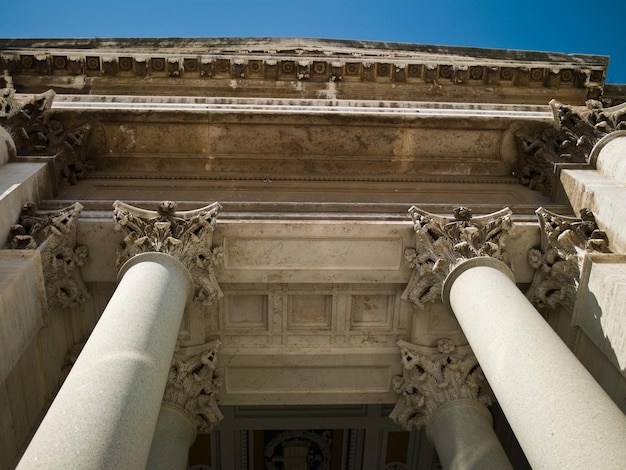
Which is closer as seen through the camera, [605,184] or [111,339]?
[111,339]

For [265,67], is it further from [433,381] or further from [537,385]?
[537,385]

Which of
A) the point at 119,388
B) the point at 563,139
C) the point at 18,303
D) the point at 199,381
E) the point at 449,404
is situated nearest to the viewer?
the point at 119,388

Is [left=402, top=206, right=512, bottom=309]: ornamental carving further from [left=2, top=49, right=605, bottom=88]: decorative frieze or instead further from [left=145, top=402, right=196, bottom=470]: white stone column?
[left=2, top=49, right=605, bottom=88]: decorative frieze

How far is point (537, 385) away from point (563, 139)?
6524 mm

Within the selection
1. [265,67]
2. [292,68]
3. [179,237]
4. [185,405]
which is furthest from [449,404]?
[265,67]

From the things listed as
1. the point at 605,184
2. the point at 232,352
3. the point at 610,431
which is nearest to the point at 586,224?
the point at 605,184

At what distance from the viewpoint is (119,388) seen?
5523 mm

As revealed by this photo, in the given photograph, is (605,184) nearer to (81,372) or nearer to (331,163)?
(331,163)

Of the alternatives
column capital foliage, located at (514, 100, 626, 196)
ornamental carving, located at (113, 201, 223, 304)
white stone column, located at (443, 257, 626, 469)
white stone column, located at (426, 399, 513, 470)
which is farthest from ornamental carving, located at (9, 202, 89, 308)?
column capital foliage, located at (514, 100, 626, 196)

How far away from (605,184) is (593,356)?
2939 mm

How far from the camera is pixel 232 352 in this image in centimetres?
1036

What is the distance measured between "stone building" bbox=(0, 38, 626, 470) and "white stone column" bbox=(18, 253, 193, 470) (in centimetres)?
5

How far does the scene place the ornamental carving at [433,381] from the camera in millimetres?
9672

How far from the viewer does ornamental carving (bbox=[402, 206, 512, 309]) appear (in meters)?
8.71
